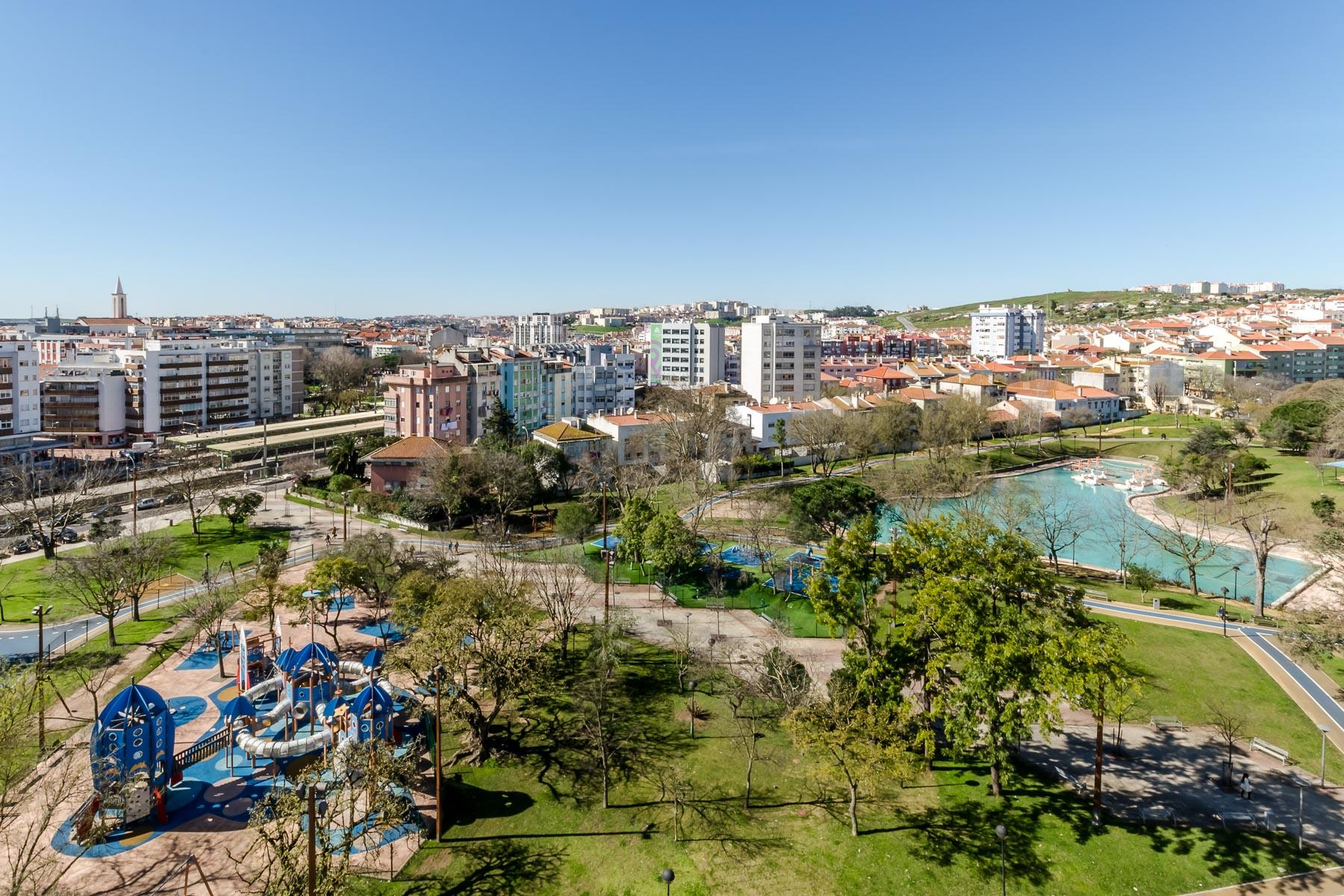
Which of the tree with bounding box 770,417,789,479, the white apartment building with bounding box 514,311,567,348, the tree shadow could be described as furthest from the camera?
the white apartment building with bounding box 514,311,567,348

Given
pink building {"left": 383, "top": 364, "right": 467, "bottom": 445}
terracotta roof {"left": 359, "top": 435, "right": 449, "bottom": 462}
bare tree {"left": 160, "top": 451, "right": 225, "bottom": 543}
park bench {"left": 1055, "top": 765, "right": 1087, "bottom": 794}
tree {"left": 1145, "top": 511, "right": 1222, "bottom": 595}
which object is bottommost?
park bench {"left": 1055, "top": 765, "right": 1087, "bottom": 794}

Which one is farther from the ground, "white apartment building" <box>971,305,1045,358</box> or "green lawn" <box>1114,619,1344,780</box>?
"white apartment building" <box>971,305,1045,358</box>

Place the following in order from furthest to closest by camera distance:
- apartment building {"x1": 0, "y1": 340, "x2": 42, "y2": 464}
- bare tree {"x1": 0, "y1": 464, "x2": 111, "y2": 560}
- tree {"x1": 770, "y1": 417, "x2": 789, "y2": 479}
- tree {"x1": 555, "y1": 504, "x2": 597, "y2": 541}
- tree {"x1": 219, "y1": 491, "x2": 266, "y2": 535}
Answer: tree {"x1": 770, "y1": 417, "x2": 789, "y2": 479} → apartment building {"x1": 0, "y1": 340, "x2": 42, "y2": 464} → tree {"x1": 219, "y1": 491, "x2": 266, "y2": 535} → tree {"x1": 555, "y1": 504, "x2": 597, "y2": 541} → bare tree {"x1": 0, "y1": 464, "x2": 111, "y2": 560}

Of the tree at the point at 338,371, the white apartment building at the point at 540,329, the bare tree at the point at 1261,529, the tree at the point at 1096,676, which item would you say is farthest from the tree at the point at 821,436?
the white apartment building at the point at 540,329

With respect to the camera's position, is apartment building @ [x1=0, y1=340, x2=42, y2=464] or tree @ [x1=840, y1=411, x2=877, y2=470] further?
tree @ [x1=840, y1=411, x2=877, y2=470]

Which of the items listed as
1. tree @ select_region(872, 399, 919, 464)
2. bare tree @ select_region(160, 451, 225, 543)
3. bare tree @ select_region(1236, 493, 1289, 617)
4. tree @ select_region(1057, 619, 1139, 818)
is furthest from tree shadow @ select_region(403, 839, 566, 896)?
tree @ select_region(872, 399, 919, 464)

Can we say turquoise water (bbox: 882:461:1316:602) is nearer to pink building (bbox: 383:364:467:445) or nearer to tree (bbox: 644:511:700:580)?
tree (bbox: 644:511:700:580)

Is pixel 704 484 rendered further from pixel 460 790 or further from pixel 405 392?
pixel 460 790

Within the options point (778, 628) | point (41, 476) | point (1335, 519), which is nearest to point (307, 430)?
point (41, 476)
